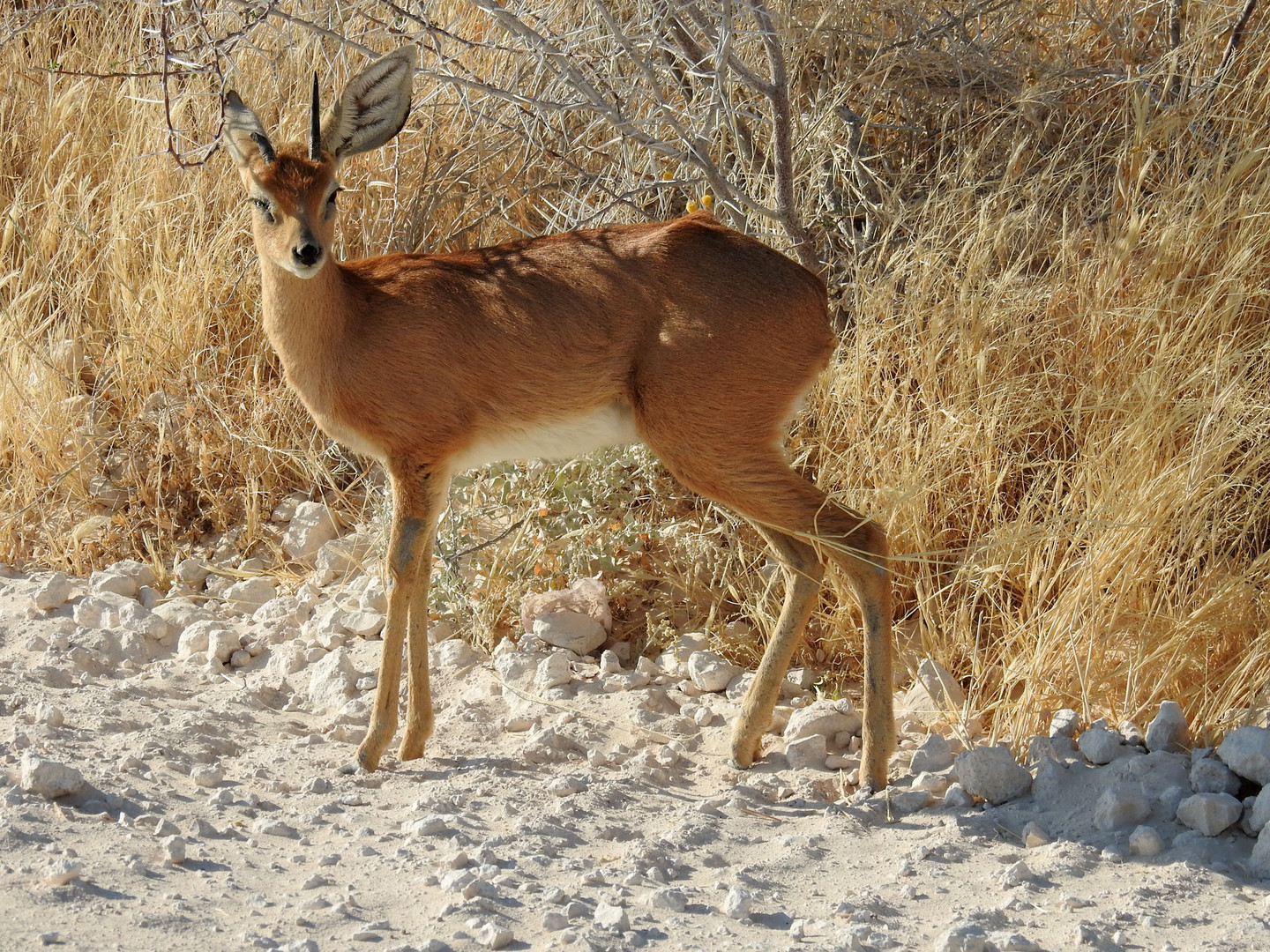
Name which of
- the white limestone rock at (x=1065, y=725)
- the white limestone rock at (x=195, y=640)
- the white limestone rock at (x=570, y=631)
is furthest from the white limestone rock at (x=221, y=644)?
the white limestone rock at (x=1065, y=725)

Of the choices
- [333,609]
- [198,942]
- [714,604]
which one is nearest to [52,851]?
[198,942]

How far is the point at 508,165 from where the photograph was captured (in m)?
6.63

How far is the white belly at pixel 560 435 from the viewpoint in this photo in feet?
14.7

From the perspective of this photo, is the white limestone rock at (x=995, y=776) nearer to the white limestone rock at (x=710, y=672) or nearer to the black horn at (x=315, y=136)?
the white limestone rock at (x=710, y=672)

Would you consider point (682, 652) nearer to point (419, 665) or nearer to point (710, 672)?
point (710, 672)

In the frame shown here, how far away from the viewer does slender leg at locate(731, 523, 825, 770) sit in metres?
4.47

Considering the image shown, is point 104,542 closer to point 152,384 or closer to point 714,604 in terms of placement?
point 152,384

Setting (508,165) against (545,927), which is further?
(508,165)

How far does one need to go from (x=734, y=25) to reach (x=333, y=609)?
2.86 m

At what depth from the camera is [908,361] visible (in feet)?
17.1

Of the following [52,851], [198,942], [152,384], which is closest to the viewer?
[198,942]

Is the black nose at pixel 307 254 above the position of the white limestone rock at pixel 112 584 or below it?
above

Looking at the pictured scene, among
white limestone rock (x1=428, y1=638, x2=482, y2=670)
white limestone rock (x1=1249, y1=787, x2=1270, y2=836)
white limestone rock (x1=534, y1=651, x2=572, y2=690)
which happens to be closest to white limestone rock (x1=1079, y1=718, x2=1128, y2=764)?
white limestone rock (x1=1249, y1=787, x2=1270, y2=836)

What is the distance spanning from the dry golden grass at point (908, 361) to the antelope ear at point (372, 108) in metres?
Answer: 1.49
